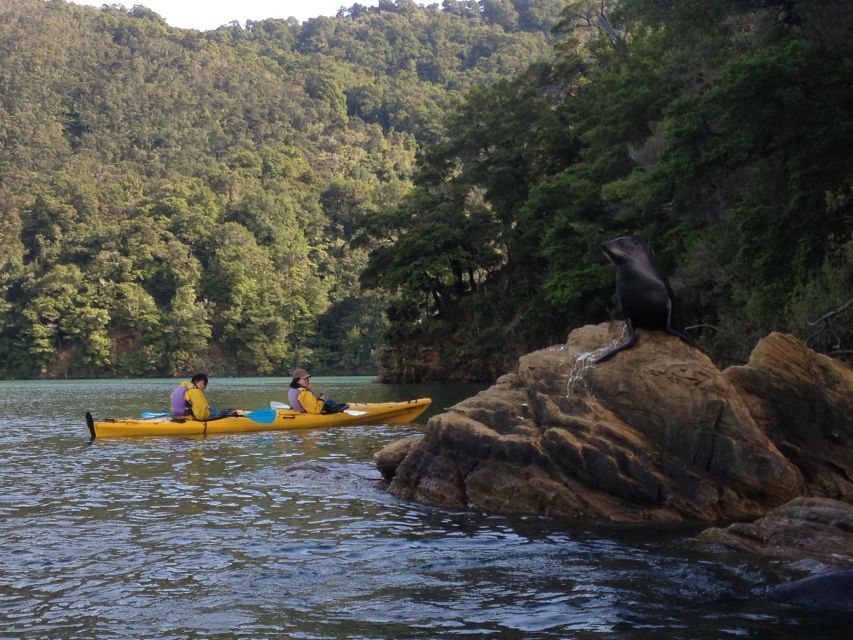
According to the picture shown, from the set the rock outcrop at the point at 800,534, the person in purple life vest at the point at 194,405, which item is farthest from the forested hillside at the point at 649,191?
the person in purple life vest at the point at 194,405

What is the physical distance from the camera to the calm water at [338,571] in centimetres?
577

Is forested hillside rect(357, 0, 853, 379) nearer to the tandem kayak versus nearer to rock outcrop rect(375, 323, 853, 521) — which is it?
rock outcrop rect(375, 323, 853, 521)

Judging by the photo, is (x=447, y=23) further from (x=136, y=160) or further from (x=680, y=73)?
(x=680, y=73)

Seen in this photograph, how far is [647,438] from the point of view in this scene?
31.1 feet

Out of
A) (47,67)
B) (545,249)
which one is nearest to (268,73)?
(47,67)

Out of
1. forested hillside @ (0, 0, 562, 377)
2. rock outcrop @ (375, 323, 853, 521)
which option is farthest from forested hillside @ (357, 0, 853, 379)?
forested hillside @ (0, 0, 562, 377)

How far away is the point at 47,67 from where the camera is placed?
349 feet

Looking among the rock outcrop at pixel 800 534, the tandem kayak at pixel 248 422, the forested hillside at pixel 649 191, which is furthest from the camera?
the tandem kayak at pixel 248 422

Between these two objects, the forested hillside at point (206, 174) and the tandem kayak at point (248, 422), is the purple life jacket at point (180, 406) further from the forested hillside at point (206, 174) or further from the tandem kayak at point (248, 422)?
the forested hillside at point (206, 174)

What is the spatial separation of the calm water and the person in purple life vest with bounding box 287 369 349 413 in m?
7.68

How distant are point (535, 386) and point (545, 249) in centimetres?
2188

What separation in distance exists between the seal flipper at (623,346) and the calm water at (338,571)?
2.06m

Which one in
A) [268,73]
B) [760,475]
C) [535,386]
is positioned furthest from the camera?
[268,73]

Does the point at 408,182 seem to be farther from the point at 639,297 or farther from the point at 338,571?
the point at 338,571
